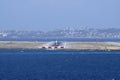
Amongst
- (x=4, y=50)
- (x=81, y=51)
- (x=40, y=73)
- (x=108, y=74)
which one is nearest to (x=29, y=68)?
(x=40, y=73)

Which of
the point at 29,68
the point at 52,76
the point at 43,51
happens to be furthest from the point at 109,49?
the point at 52,76

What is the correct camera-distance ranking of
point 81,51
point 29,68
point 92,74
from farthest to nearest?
point 81,51 → point 29,68 → point 92,74

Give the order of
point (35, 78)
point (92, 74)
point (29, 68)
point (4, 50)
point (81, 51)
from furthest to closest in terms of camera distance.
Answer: point (4, 50) < point (81, 51) < point (29, 68) < point (92, 74) < point (35, 78)

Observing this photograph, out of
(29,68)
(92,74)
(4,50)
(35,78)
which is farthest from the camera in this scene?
(4,50)

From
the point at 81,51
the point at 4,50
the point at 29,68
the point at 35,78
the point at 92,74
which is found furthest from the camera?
the point at 4,50

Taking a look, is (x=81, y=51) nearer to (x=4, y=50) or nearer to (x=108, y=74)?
(x=4, y=50)

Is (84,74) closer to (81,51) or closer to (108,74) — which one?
(108,74)

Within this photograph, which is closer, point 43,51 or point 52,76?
point 52,76

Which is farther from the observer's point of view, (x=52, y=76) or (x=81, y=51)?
(x=81, y=51)
